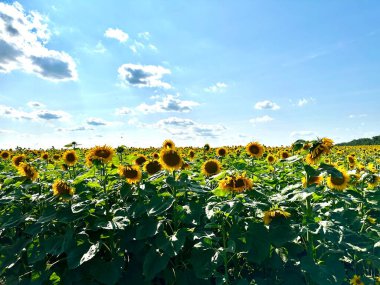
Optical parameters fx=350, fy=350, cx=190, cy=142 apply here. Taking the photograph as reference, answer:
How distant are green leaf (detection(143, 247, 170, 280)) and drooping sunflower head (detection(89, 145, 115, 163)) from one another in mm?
1500

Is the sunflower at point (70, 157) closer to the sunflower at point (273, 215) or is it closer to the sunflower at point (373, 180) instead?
the sunflower at point (273, 215)

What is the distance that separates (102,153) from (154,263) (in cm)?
176

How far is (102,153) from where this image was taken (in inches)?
197

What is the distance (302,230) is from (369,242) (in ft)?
4.52

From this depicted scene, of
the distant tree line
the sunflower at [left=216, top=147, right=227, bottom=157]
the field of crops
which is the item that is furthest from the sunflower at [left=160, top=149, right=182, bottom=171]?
the distant tree line

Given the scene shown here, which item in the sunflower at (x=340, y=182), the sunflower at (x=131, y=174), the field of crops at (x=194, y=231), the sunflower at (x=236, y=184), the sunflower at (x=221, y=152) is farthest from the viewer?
the sunflower at (x=221, y=152)


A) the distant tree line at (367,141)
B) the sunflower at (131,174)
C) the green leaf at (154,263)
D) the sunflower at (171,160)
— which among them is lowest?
the green leaf at (154,263)

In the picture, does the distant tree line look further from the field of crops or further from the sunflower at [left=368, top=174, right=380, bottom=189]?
the field of crops

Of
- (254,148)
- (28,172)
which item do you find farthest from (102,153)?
(254,148)

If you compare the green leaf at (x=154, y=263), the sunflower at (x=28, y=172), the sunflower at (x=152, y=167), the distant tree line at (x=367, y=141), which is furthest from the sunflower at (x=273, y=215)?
the distant tree line at (x=367, y=141)

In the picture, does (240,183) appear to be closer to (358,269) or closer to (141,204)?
(141,204)

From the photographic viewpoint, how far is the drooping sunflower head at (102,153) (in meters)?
4.96

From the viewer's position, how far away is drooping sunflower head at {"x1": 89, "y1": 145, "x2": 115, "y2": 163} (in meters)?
4.96

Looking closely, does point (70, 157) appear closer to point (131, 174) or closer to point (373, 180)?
point (131, 174)
